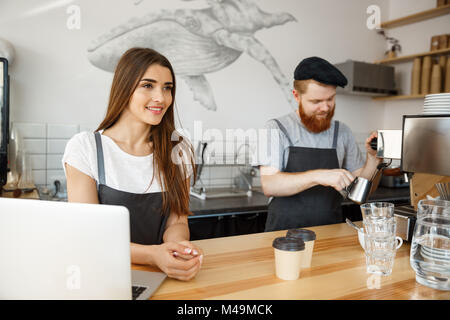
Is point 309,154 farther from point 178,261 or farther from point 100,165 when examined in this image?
point 178,261

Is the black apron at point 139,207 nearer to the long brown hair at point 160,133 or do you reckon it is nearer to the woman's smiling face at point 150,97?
the long brown hair at point 160,133

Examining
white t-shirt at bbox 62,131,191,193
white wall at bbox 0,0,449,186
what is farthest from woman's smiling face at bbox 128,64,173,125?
white wall at bbox 0,0,449,186

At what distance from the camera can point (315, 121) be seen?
7.10 ft

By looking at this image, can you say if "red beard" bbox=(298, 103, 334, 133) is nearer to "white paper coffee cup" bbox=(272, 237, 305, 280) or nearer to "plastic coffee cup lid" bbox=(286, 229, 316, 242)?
"plastic coffee cup lid" bbox=(286, 229, 316, 242)

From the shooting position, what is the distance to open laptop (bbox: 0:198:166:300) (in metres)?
0.79

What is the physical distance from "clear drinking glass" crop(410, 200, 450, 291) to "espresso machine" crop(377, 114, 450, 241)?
217 mm

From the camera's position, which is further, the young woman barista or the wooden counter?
the young woman barista

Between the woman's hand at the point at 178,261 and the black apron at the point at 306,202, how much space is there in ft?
3.69

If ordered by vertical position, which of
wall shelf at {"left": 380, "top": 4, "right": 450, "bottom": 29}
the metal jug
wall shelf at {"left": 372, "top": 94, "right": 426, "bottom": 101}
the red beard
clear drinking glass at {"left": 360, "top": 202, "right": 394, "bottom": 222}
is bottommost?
clear drinking glass at {"left": 360, "top": 202, "right": 394, "bottom": 222}

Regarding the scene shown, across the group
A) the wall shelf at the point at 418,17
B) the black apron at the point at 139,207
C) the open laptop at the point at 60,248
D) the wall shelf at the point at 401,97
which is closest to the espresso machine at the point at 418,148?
the black apron at the point at 139,207

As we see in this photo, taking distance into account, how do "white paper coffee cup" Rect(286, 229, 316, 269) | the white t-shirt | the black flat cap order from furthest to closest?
the black flat cap, the white t-shirt, "white paper coffee cup" Rect(286, 229, 316, 269)

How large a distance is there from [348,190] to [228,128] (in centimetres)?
209

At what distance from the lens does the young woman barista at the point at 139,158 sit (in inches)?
59.5

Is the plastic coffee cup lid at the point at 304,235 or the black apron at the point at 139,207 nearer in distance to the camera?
the plastic coffee cup lid at the point at 304,235
